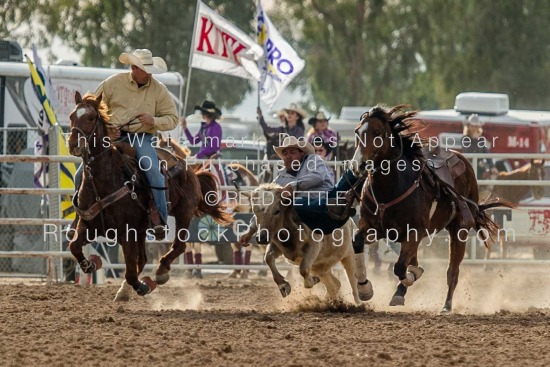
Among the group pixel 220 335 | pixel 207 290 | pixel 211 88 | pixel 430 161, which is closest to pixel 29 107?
pixel 207 290

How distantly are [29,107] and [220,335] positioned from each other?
369 inches

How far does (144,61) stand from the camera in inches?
421

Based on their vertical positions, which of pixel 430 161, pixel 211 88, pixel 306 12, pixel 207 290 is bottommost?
pixel 207 290

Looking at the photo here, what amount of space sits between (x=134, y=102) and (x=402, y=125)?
92.2 inches

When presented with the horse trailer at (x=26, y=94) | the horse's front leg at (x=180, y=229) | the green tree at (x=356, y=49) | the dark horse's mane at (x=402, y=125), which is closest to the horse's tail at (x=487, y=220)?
the dark horse's mane at (x=402, y=125)

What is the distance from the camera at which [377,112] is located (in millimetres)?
9836

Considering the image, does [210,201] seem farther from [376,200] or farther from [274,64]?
[274,64]

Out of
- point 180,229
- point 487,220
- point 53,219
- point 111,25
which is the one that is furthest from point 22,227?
point 111,25

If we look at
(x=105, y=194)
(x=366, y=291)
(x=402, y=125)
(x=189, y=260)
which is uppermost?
(x=402, y=125)

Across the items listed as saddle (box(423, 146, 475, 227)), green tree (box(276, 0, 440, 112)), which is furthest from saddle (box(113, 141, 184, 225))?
green tree (box(276, 0, 440, 112))

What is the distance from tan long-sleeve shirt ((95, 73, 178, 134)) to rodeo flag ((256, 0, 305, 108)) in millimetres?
5592

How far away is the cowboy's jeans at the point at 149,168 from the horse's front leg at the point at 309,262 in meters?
1.26

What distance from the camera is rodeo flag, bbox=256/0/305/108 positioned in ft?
53.4

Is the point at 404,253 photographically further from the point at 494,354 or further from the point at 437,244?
the point at 437,244
